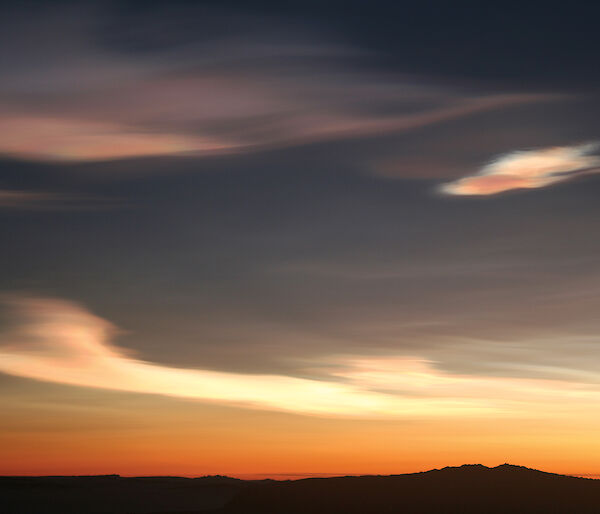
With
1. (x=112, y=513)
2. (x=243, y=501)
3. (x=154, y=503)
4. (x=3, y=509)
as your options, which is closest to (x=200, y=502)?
(x=154, y=503)

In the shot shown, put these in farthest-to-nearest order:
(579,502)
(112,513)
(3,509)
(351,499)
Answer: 1. (3,509)
2. (112,513)
3. (351,499)
4. (579,502)

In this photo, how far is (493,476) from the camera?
122 meters

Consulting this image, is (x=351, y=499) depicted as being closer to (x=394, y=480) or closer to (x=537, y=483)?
(x=394, y=480)

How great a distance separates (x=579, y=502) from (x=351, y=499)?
101 feet

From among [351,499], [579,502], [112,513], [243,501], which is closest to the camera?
[579,502]

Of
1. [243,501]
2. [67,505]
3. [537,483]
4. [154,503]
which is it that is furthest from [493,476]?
[67,505]

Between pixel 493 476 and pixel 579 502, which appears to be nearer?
pixel 579 502

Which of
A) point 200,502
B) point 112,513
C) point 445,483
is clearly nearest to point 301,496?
point 445,483

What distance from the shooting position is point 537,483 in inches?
4675

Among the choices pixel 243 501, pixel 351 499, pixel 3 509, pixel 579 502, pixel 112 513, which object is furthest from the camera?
pixel 3 509

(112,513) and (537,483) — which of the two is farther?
(112,513)

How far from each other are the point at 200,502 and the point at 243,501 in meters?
70.1

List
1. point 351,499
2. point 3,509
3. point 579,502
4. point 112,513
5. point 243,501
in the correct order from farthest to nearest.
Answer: point 3,509 < point 112,513 < point 243,501 < point 351,499 < point 579,502

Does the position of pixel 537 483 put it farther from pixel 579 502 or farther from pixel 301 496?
pixel 301 496
